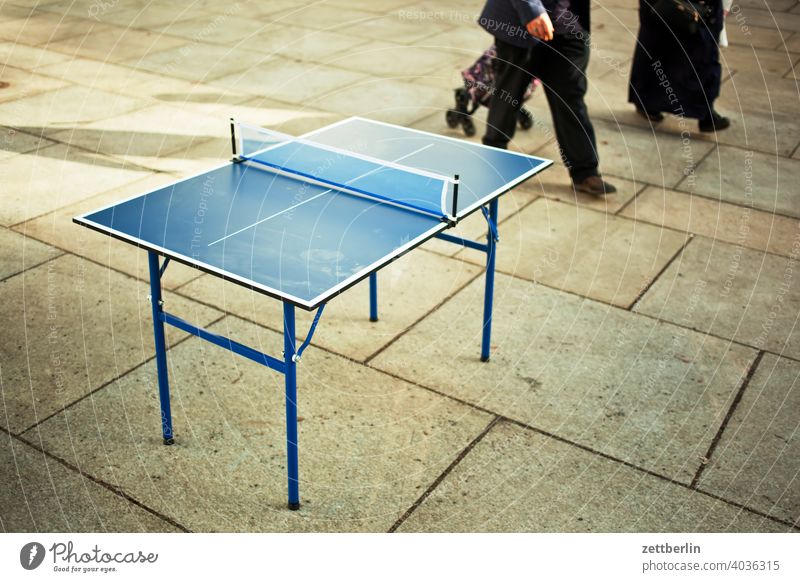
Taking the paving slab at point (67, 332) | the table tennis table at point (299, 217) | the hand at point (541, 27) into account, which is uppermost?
the hand at point (541, 27)

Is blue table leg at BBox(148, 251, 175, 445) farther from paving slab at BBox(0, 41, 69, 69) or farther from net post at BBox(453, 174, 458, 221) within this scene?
paving slab at BBox(0, 41, 69, 69)

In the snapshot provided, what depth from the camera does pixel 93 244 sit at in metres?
5.47

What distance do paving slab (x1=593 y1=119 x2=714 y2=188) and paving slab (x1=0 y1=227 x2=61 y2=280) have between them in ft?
13.1

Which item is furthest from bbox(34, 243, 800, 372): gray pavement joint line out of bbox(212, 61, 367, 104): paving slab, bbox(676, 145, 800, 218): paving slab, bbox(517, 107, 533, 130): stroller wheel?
bbox(212, 61, 367, 104): paving slab

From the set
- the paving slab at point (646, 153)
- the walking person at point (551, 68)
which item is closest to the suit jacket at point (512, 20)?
the walking person at point (551, 68)

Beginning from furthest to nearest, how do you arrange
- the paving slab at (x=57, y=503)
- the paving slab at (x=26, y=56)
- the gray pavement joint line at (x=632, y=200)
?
the paving slab at (x=26, y=56), the gray pavement joint line at (x=632, y=200), the paving slab at (x=57, y=503)

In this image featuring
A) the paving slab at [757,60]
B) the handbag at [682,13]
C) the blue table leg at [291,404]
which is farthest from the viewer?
the paving slab at [757,60]

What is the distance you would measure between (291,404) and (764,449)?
81.5 inches

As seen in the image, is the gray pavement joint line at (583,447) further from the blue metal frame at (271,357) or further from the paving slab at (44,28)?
the paving slab at (44,28)

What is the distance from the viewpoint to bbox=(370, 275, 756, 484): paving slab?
397cm

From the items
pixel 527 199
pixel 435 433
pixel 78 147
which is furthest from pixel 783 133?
pixel 78 147

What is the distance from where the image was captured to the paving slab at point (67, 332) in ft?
13.5

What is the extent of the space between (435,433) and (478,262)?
176 cm
